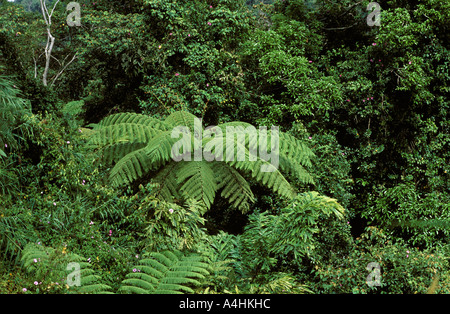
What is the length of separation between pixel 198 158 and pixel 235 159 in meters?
0.51

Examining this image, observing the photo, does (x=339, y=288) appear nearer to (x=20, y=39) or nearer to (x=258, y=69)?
(x=258, y=69)

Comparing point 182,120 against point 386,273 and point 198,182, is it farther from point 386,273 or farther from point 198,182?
point 386,273

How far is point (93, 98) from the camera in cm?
751

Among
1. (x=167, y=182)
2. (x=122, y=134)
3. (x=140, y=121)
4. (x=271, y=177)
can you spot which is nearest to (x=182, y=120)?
(x=140, y=121)

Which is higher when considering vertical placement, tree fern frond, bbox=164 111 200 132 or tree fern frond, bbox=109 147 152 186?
tree fern frond, bbox=164 111 200 132

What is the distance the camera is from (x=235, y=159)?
4.05 m

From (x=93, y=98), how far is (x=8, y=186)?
4105 mm

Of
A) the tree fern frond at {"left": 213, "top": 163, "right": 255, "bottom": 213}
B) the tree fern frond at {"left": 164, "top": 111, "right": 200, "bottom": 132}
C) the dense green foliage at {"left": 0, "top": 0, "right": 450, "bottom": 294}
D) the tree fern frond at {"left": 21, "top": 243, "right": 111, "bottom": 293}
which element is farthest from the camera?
the tree fern frond at {"left": 164, "top": 111, "right": 200, "bottom": 132}

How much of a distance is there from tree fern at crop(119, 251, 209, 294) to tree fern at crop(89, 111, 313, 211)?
1.11 m

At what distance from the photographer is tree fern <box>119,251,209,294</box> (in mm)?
2590

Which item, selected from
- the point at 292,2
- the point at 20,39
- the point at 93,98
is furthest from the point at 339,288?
the point at 20,39
